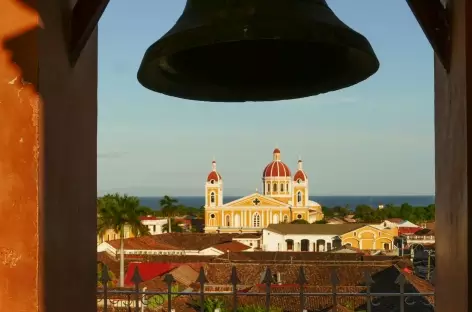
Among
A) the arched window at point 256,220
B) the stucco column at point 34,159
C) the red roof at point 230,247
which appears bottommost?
the red roof at point 230,247

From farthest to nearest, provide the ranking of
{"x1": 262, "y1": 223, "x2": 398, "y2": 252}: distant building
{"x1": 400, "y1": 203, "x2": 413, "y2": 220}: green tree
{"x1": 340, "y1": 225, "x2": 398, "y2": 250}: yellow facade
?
{"x1": 400, "y1": 203, "x2": 413, "y2": 220}: green tree < {"x1": 262, "y1": 223, "x2": 398, "y2": 252}: distant building < {"x1": 340, "y1": 225, "x2": 398, "y2": 250}: yellow facade

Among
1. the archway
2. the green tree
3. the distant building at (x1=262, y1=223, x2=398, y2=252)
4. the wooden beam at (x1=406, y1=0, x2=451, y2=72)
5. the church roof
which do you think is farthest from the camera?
the green tree

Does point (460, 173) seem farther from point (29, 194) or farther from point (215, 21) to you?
point (29, 194)

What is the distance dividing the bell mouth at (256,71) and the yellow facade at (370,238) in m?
41.0

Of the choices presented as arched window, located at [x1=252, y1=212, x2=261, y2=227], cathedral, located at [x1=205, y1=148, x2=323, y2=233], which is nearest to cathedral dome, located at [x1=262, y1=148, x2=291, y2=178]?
cathedral, located at [x1=205, y1=148, x2=323, y2=233]

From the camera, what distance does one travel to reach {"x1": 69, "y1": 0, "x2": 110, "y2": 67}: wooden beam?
5.61 ft

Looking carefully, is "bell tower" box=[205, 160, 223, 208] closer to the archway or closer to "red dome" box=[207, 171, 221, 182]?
"red dome" box=[207, 171, 221, 182]

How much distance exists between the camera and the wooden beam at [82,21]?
67.3 inches

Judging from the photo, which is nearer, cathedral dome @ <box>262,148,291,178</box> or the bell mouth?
the bell mouth

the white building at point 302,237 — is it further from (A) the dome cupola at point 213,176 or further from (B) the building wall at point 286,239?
(A) the dome cupola at point 213,176

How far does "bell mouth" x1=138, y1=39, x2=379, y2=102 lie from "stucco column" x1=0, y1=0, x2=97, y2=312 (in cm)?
25

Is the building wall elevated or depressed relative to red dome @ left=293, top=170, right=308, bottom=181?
depressed

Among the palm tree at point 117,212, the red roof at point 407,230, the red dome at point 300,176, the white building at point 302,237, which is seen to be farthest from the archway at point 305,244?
the palm tree at point 117,212

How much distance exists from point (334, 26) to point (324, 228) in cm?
4414
